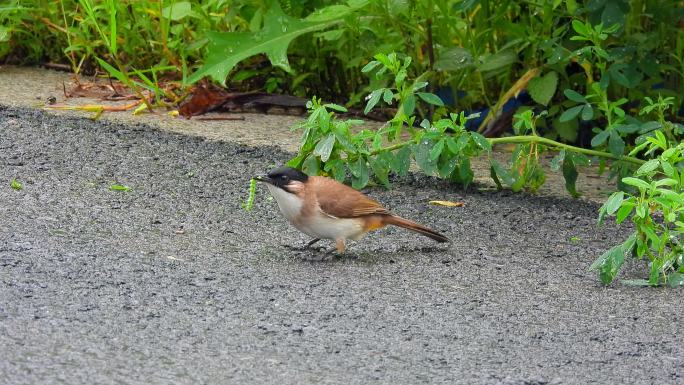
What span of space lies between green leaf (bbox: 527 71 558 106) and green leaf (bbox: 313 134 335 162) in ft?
4.65

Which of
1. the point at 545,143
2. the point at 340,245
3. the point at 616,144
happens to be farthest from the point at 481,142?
the point at 340,245

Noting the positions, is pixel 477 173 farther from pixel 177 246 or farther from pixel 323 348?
pixel 323 348

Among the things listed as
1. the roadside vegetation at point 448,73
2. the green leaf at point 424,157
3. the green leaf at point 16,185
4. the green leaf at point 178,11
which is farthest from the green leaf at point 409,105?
the green leaf at point 178,11

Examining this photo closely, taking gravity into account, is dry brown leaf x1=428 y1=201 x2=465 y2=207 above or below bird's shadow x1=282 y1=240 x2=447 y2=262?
below

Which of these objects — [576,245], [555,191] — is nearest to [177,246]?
[576,245]

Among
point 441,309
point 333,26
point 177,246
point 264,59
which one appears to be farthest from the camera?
point 264,59

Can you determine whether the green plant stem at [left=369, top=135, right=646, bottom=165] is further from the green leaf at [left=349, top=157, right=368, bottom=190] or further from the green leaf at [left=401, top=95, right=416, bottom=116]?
the green leaf at [left=401, top=95, right=416, bottom=116]

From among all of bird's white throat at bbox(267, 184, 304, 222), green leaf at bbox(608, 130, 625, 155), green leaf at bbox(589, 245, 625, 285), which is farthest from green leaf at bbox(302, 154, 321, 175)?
green leaf at bbox(589, 245, 625, 285)

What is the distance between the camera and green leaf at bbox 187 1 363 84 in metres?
7.07

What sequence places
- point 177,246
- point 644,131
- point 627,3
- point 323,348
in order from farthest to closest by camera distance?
1. point 627,3
2. point 644,131
3. point 177,246
4. point 323,348

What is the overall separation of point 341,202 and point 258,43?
2.20 meters

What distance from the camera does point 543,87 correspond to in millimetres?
6660

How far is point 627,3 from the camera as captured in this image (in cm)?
626

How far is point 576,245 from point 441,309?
1.21m
